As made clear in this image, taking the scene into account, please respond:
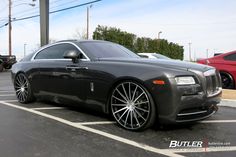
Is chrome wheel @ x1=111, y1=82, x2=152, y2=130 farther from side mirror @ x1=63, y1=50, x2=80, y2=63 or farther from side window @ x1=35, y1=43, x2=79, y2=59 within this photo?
side window @ x1=35, y1=43, x2=79, y2=59

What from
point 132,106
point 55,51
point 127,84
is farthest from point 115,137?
point 55,51

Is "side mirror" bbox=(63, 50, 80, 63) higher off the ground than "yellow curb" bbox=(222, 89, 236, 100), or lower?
higher

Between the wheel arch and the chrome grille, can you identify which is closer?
the wheel arch

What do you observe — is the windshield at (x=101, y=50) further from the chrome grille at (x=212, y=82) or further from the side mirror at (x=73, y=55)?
the chrome grille at (x=212, y=82)

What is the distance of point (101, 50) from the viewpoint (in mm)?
6203

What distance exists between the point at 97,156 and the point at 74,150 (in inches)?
14.7

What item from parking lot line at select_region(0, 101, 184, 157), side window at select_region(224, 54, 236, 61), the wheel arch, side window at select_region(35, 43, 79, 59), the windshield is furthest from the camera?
side window at select_region(224, 54, 236, 61)

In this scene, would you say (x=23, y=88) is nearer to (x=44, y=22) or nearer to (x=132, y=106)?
(x=132, y=106)

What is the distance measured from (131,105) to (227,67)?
586 centimetres

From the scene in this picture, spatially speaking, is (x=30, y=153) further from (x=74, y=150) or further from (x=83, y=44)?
(x=83, y=44)

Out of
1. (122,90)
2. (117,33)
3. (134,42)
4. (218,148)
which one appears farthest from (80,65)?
(134,42)

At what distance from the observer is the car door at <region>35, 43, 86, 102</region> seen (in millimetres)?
5969

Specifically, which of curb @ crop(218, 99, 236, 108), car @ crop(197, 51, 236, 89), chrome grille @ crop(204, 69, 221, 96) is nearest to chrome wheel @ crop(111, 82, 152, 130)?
chrome grille @ crop(204, 69, 221, 96)

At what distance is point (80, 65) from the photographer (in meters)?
5.92
